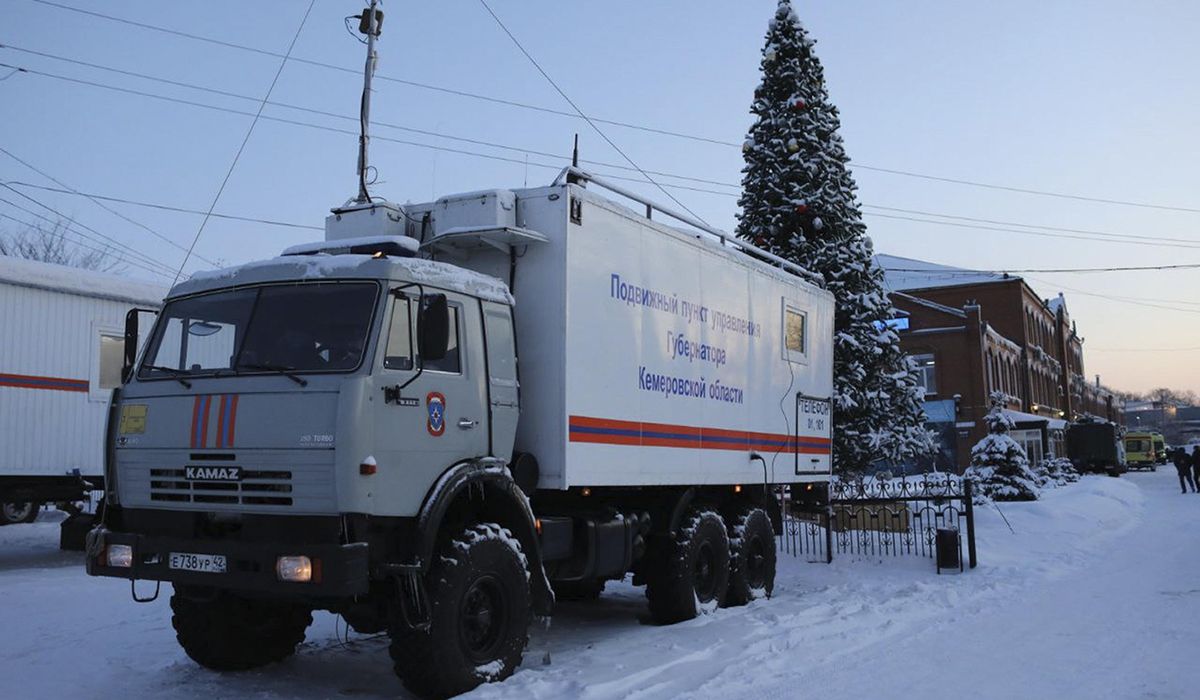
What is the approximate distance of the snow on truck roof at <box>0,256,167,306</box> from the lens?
13282 mm

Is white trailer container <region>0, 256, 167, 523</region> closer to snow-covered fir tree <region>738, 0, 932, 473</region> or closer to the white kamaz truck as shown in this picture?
the white kamaz truck

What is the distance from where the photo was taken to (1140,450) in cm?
7025

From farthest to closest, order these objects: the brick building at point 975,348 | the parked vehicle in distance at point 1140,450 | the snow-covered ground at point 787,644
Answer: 1. the parked vehicle in distance at point 1140,450
2. the brick building at point 975,348
3. the snow-covered ground at point 787,644

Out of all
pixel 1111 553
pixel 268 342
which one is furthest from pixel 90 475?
pixel 1111 553

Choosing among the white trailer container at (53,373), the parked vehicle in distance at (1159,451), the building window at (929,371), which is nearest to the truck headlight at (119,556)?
the white trailer container at (53,373)

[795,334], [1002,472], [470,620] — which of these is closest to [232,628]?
[470,620]

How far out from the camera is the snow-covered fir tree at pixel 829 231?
60.5 ft

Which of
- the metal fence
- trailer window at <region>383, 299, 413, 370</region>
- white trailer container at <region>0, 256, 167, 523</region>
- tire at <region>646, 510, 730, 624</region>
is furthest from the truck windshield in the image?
the metal fence

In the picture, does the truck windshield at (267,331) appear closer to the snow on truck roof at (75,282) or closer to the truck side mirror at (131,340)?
the truck side mirror at (131,340)

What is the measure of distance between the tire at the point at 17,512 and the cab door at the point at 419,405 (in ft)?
34.5

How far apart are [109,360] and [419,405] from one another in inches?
408

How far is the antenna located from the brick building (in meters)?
29.0

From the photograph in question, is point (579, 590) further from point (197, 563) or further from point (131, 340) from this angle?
point (131, 340)

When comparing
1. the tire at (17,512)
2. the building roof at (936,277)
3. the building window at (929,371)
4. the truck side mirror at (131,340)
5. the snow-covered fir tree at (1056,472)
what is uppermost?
the building roof at (936,277)
